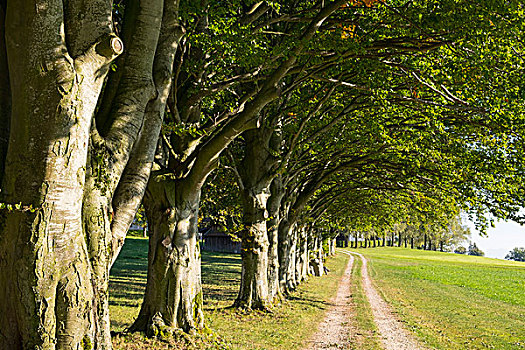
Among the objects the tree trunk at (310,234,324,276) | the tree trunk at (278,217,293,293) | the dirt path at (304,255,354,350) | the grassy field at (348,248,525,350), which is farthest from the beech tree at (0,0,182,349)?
the tree trunk at (310,234,324,276)

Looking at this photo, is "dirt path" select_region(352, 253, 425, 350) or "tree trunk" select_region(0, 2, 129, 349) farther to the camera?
"dirt path" select_region(352, 253, 425, 350)

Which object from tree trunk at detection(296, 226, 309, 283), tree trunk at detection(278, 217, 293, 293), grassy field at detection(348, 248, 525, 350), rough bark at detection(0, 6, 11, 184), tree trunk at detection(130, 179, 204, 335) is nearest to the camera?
rough bark at detection(0, 6, 11, 184)

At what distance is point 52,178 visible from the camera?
3818 millimetres

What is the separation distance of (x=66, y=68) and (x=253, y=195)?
10081mm

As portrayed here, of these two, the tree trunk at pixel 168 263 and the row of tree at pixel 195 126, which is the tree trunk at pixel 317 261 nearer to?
the row of tree at pixel 195 126

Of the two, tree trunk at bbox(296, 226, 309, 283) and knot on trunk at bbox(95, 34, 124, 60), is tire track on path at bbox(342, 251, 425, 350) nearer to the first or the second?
tree trunk at bbox(296, 226, 309, 283)

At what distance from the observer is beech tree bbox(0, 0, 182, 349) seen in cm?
376

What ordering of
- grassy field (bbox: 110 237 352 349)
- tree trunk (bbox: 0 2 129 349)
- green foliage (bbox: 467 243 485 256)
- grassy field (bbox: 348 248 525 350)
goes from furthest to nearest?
green foliage (bbox: 467 243 485 256) < grassy field (bbox: 348 248 525 350) < grassy field (bbox: 110 237 352 349) < tree trunk (bbox: 0 2 129 349)

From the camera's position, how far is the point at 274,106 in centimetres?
1381

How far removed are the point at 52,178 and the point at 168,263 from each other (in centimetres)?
543

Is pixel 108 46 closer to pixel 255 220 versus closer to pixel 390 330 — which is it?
pixel 255 220

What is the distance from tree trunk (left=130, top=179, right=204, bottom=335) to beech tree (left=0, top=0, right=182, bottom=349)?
4.34m

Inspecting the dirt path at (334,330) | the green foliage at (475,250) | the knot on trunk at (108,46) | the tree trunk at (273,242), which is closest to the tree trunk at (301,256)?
the dirt path at (334,330)

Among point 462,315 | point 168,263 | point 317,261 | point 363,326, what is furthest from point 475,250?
point 168,263
